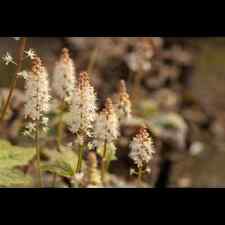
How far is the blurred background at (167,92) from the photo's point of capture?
4.93m

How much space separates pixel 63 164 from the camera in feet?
9.32

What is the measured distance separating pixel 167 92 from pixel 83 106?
149 inches

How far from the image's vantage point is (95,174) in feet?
10.3

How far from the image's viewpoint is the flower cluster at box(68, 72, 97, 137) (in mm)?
2676

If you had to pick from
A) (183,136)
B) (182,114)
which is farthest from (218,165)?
(182,114)

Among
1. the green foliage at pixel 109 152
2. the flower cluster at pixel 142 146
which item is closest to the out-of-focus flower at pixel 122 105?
the green foliage at pixel 109 152

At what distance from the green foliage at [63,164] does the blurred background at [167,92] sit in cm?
94

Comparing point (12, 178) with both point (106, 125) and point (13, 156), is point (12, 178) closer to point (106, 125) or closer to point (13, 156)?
point (13, 156)

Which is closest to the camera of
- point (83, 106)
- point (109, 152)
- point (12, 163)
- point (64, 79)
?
point (83, 106)

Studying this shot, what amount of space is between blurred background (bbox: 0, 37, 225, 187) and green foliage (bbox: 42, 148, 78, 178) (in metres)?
0.94

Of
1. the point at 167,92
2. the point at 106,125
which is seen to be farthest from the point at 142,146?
the point at 167,92

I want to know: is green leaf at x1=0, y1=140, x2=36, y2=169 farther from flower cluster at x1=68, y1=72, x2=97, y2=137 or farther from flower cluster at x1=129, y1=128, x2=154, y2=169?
flower cluster at x1=129, y1=128, x2=154, y2=169
